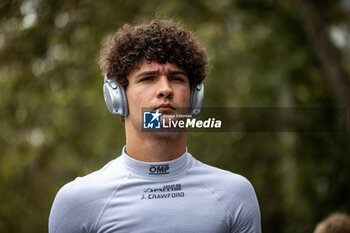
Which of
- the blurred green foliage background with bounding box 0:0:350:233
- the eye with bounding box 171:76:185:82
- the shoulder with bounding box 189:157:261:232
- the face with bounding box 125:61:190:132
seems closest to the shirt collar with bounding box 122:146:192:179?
the shoulder with bounding box 189:157:261:232

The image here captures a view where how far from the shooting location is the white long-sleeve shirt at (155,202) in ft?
9.92

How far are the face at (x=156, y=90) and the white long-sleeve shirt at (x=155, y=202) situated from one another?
0.39 meters

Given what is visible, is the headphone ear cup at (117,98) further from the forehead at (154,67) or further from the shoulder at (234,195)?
the shoulder at (234,195)

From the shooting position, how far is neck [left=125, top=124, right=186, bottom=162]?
3.16m

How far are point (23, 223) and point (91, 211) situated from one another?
7.37 m

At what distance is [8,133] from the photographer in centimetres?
994

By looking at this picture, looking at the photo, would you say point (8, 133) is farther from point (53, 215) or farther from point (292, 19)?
point (53, 215)

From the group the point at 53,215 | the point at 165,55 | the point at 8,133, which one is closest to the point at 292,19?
the point at 8,133

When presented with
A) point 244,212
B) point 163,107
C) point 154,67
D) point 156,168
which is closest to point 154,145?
point 156,168

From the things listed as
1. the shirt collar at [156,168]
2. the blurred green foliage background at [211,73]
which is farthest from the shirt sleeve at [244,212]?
the blurred green foliage background at [211,73]

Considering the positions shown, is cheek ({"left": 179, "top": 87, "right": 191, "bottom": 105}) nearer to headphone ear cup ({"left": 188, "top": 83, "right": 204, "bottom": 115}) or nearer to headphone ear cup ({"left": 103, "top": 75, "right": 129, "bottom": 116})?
headphone ear cup ({"left": 188, "top": 83, "right": 204, "bottom": 115})

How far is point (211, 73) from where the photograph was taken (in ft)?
36.4

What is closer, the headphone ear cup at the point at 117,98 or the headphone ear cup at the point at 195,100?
the headphone ear cup at the point at 117,98

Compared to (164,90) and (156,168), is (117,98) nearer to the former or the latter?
(164,90)
